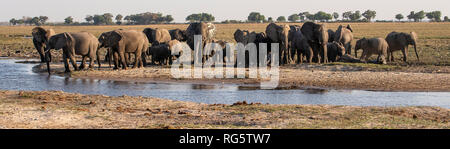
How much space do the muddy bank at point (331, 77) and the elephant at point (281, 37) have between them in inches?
36.5

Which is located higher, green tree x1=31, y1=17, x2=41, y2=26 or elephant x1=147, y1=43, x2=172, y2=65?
green tree x1=31, y1=17, x2=41, y2=26

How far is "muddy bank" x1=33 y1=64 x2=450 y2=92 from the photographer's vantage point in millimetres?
16750

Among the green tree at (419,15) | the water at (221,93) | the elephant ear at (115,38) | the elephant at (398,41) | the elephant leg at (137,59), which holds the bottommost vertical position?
the water at (221,93)

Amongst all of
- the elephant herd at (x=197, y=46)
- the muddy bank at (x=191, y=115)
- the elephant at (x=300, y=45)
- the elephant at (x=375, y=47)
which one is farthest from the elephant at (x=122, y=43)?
the elephant at (x=375, y=47)

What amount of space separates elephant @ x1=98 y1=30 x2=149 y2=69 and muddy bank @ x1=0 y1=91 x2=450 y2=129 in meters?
8.15

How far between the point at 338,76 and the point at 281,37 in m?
4.55

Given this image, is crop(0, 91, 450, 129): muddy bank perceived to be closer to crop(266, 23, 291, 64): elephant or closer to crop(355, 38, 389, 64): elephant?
crop(266, 23, 291, 64): elephant

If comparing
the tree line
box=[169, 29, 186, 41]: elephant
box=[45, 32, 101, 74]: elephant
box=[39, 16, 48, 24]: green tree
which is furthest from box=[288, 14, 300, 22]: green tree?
box=[45, 32, 101, 74]: elephant

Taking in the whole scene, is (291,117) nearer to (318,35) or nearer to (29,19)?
(318,35)

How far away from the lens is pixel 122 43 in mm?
21047

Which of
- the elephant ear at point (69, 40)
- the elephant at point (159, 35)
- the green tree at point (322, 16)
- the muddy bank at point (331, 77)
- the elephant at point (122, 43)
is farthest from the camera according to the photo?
the green tree at point (322, 16)

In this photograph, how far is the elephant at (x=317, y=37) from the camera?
897 inches

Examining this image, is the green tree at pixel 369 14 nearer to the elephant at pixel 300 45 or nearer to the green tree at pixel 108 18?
the green tree at pixel 108 18

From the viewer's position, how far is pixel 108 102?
12633mm
